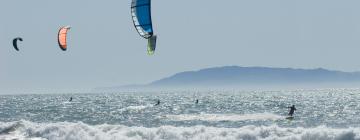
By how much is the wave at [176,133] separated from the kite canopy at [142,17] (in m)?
7.93

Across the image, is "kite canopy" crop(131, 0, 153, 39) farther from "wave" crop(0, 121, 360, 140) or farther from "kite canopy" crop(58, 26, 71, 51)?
"wave" crop(0, 121, 360, 140)

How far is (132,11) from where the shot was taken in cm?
1738

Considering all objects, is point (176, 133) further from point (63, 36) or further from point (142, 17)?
point (142, 17)

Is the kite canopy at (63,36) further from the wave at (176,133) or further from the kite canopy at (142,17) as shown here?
the wave at (176,133)

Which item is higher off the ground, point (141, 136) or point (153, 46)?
point (153, 46)

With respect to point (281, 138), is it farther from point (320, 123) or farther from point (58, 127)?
point (320, 123)

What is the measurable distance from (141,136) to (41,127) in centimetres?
453

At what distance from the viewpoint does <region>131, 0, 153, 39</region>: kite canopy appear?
17.1m

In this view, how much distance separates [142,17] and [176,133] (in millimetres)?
8455

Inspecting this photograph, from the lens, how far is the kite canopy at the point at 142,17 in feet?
56.0

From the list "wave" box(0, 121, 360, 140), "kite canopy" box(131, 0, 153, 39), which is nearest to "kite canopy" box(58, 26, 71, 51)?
"kite canopy" box(131, 0, 153, 39)

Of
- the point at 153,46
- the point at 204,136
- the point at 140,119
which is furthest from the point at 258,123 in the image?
the point at 153,46

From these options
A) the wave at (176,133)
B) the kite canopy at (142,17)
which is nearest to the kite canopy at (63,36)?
the kite canopy at (142,17)

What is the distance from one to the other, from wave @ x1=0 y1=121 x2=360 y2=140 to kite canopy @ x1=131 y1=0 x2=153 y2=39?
793 centimetres
